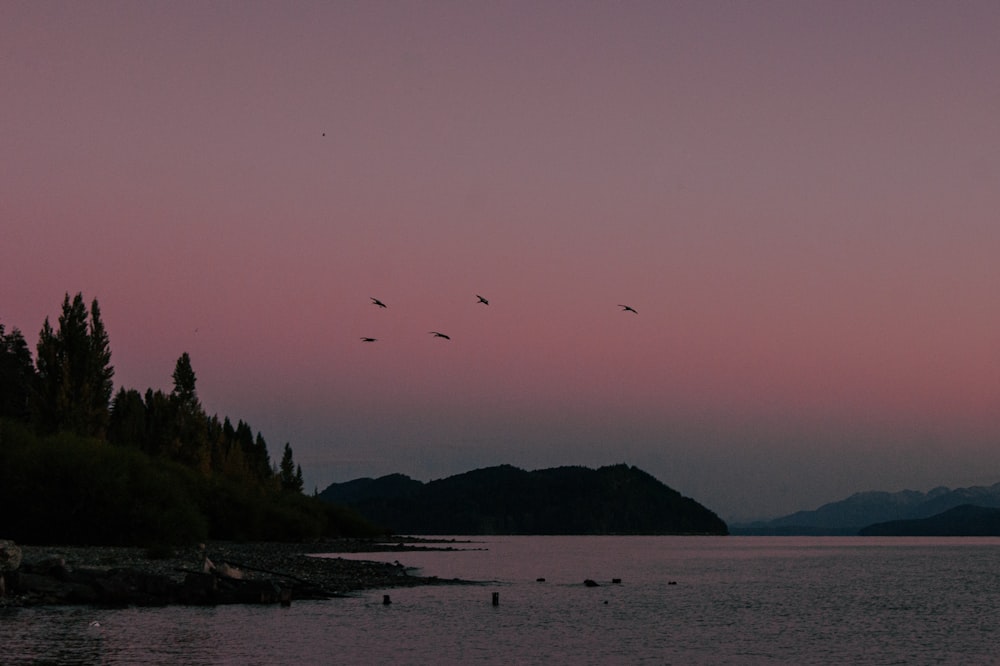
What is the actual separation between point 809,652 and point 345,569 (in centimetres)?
5136

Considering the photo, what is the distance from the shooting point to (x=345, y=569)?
94812mm

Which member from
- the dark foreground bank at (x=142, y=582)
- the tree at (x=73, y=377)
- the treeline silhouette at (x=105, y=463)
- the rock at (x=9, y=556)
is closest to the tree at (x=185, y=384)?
the treeline silhouette at (x=105, y=463)

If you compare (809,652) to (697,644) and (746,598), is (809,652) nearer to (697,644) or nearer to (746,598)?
(697,644)

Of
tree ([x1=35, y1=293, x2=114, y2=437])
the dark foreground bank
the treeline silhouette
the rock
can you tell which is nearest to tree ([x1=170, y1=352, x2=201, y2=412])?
the treeline silhouette

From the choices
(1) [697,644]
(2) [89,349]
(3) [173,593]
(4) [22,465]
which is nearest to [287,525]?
(2) [89,349]

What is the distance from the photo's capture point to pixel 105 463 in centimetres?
9550

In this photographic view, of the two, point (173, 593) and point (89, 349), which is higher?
point (89, 349)

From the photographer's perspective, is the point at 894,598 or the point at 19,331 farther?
the point at 19,331

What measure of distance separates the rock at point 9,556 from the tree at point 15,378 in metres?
90.3

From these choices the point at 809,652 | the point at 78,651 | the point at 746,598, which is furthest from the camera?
the point at 746,598

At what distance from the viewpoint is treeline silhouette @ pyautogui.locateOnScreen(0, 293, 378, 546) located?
9300cm

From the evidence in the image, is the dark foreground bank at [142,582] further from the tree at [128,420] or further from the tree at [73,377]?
the tree at [128,420]

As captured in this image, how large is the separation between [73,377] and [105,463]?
31.2 meters

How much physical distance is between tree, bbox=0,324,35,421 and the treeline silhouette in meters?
0.25
